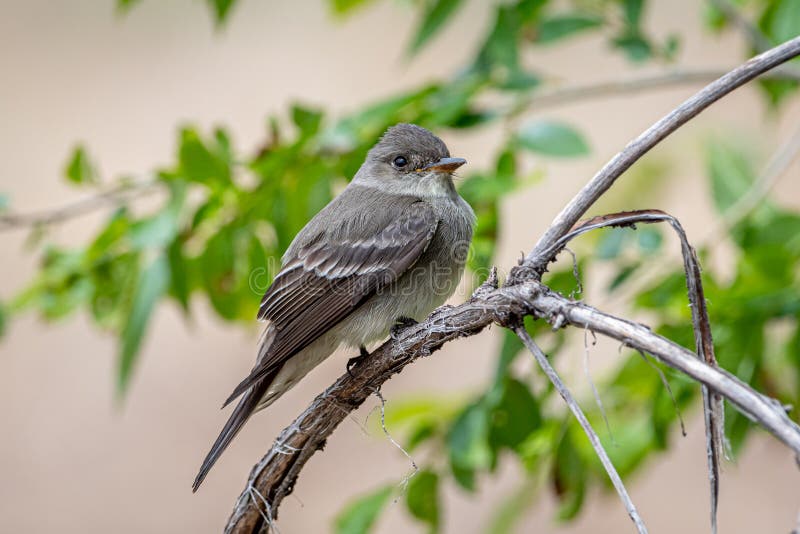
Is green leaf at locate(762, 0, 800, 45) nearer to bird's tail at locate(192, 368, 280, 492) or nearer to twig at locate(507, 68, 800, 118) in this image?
twig at locate(507, 68, 800, 118)

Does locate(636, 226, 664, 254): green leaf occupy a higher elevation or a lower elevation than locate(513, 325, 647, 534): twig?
higher

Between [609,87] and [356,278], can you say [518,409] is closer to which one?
[356,278]

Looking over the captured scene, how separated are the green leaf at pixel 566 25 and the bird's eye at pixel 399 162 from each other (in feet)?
2.36

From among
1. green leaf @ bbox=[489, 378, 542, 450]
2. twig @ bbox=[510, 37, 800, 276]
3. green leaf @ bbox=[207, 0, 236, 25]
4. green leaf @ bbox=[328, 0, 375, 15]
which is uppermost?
green leaf @ bbox=[328, 0, 375, 15]

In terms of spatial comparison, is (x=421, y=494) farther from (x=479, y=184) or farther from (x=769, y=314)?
(x=769, y=314)

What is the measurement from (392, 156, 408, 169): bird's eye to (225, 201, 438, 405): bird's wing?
1.53ft

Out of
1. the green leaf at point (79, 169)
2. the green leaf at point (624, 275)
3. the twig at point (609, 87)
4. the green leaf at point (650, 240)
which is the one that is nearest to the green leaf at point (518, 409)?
the green leaf at point (624, 275)

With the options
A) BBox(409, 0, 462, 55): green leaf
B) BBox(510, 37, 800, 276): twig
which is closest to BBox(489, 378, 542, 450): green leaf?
BBox(409, 0, 462, 55): green leaf

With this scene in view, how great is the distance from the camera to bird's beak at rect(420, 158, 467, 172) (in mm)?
3664

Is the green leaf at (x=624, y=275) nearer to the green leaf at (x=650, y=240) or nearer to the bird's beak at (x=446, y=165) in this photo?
the green leaf at (x=650, y=240)

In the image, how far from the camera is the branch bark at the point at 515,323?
132 cm

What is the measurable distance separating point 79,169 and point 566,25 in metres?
1.91

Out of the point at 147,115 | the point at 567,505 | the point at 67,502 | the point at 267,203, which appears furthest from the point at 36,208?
the point at 567,505

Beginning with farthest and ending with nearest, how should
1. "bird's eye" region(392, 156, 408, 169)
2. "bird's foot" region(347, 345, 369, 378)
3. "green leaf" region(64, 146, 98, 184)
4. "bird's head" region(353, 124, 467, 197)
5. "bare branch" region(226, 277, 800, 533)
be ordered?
1. "bird's eye" region(392, 156, 408, 169)
2. "bird's head" region(353, 124, 467, 197)
3. "green leaf" region(64, 146, 98, 184)
4. "bird's foot" region(347, 345, 369, 378)
5. "bare branch" region(226, 277, 800, 533)
